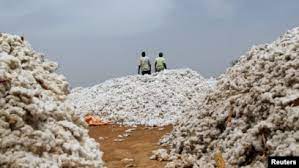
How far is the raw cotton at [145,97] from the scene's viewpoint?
69.9 ft

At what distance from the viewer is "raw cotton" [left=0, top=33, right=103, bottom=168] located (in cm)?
610

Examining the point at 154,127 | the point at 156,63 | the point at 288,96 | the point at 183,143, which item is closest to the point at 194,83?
the point at 156,63

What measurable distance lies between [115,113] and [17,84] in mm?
15263

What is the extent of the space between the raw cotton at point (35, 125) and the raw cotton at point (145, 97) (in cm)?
1212

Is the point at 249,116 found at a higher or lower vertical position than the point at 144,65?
lower

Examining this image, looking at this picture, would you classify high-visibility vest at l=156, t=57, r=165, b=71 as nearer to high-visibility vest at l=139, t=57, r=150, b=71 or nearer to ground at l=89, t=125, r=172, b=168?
high-visibility vest at l=139, t=57, r=150, b=71

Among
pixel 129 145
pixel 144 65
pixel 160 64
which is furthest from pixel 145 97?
pixel 129 145

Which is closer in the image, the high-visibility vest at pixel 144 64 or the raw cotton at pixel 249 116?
the raw cotton at pixel 249 116

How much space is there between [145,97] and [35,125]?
56.0 feet

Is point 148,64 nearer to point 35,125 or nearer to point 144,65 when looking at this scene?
point 144,65

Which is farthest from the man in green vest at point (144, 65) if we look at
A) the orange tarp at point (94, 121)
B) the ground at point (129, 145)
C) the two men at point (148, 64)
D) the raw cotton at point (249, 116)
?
the raw cotton at point (249, 116)

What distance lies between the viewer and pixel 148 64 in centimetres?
2756

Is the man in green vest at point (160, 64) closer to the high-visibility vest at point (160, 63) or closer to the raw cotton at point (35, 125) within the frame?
the high-visibility vest at point (160, 63)

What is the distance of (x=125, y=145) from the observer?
14523 mm
